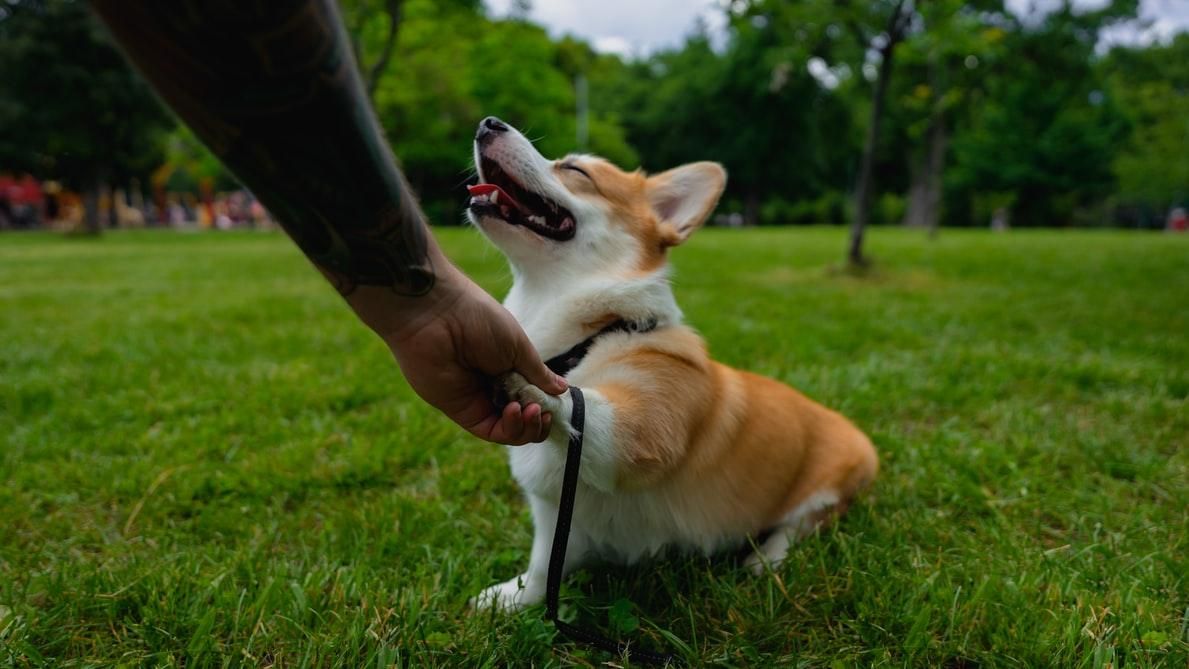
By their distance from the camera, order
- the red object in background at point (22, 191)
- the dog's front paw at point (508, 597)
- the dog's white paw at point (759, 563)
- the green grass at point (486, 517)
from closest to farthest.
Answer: the green grass at point (486, 517)
the dog's front paw at point (508, 597)
the dog's white paw at point (759, 563)
the red object in background at point (22, 191)

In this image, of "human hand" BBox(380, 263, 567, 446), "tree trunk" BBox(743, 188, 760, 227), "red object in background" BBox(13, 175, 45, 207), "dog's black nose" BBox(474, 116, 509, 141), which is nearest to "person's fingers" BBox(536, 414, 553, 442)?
"human hand" BBox(380, 263, 567, 446)

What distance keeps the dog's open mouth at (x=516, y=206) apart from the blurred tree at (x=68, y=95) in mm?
23384

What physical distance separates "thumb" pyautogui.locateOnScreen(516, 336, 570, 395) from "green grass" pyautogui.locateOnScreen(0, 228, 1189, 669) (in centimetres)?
69

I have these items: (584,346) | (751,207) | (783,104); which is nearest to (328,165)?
(584,346)

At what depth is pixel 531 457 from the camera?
65.1 inches

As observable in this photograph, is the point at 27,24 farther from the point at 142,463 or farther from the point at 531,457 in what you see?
the point at 531,457

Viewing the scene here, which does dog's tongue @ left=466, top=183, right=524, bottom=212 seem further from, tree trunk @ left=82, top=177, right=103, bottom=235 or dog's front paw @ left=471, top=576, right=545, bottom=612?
tree trunk @ left=82, top=177, right=103, bottom=235

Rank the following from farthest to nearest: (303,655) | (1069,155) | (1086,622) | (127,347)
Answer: (1069,155) → (127,347) → (1086,622) → (303,655)

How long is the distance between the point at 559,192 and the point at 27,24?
2605 centimetres

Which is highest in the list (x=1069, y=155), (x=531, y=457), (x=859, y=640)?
(x=1069, y=155)

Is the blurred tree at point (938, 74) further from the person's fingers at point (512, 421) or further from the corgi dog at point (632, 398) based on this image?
the person's fingers at point (512, 421)

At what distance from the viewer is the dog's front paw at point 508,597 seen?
1.75 meters

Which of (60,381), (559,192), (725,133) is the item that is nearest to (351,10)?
(60,381)

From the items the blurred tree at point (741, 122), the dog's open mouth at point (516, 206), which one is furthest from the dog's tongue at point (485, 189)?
the blurred tree at point (741, 122)
